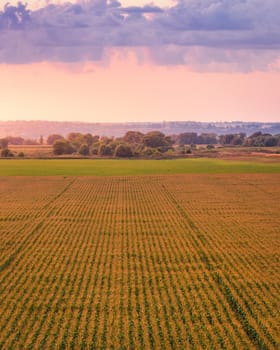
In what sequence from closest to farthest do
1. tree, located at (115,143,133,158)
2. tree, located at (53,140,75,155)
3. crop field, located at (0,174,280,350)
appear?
crop field, located at (0,174,280,350), tree, located at (115,143,133,158), tree, located at (53,140,75,155)

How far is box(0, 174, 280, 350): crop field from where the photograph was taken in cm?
1692

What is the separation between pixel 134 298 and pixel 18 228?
17.1 meters

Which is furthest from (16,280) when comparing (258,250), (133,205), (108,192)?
(108,192)

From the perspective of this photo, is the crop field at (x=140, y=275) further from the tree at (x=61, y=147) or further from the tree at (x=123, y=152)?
the tree at (x=61, y=147)

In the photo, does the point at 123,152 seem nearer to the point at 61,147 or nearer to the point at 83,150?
the point at 83,150

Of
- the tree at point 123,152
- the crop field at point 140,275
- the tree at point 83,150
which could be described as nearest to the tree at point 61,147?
the tree at point 83,150

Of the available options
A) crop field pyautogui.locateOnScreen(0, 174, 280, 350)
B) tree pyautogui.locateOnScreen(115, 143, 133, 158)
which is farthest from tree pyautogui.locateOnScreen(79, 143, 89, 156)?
crop field pyautogui.locateOnScreen(0, 174, 280, 350)

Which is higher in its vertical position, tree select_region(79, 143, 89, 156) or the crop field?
tree select_region(79, 143, 89, 156)

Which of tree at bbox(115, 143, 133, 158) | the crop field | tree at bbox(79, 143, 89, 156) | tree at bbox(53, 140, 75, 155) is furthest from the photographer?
tree at bbox(79, 143, 89, 156)

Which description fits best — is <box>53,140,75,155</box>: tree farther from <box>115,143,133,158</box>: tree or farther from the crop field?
the crop field

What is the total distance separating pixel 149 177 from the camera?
7256 cm

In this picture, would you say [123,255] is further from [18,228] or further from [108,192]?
[108,192]

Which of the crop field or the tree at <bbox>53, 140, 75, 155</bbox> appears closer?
the crop field

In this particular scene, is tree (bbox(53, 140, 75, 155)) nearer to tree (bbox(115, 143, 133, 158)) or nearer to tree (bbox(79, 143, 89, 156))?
tree (bbox(79, 143, 89, 156))
